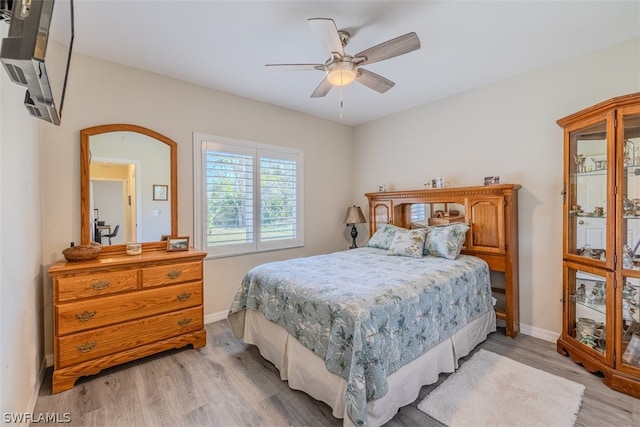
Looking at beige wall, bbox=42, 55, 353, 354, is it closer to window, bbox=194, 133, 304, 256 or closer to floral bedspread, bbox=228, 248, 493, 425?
window, bbox=194, 133, 304, 256

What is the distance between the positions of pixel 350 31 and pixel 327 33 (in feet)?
1.79

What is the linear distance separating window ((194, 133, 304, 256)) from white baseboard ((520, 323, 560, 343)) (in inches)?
111

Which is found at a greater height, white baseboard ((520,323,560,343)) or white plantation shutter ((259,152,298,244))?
white plantation shutter ((259,152,298,244))

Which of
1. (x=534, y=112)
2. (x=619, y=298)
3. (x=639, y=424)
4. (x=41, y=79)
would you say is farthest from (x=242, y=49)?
(x=639, y=424)

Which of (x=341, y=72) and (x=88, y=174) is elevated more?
(x=341, y=72)

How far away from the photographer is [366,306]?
168 centimetres

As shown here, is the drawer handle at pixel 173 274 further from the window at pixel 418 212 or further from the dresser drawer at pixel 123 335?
the window at pixel 418 212

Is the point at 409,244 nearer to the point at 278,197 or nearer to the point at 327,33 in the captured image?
the point at 278,197

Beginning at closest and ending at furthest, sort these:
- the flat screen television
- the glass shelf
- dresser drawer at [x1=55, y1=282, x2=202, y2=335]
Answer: the flat screen television < dresser drawer at [x1=55, y1=282, x2=202, y2=335] < the glass shelf

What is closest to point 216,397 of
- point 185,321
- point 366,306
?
point 185,321

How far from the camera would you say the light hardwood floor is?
175 cm

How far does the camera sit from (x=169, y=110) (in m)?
3.00

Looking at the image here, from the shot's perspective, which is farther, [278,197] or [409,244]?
[278,197]

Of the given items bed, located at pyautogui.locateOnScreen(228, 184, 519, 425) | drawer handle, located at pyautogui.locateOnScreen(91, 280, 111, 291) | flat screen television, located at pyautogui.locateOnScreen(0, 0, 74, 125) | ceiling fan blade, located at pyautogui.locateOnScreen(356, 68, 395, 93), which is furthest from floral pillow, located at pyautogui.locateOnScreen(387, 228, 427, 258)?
flat screen television, located at pyautogui.locateOnScreen(0, 0, 74, 125)
